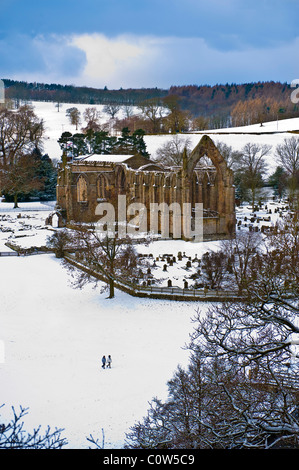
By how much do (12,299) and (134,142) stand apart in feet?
135

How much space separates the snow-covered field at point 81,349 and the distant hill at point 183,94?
11164cm

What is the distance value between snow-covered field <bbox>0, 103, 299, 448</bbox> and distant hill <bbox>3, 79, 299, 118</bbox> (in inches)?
4395

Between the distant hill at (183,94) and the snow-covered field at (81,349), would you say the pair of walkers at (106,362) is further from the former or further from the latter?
the distant hill at (183,94)

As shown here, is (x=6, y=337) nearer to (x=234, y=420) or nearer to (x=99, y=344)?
(x=99, y=344)

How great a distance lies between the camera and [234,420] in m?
8.04

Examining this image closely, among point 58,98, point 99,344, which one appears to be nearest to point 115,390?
point 99,344

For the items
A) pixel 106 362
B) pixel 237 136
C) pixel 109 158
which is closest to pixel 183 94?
pixel 237 136

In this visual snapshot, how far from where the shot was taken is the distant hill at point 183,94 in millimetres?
137250

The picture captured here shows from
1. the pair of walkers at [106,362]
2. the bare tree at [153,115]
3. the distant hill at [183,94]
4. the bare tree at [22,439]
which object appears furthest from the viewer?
the distant hill at [183,94]

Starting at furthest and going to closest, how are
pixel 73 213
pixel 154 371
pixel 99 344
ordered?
pixel 73 213, pixel 99 344, pixel 154 371

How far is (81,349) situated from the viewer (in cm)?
1805

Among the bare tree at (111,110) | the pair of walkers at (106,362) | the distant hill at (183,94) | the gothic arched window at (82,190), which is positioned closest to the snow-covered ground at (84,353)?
the pair of walkers at (106,362)

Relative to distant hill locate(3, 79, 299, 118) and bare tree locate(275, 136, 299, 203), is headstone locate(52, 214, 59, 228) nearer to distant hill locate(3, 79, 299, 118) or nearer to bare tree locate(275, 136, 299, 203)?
bare tree locate(275, 136, 299, 203)

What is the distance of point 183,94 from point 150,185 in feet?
410
